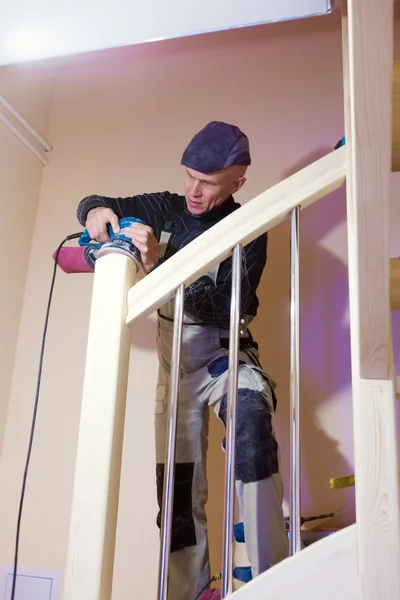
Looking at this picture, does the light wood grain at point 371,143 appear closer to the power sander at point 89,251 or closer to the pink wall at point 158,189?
the power sander at point 89,251

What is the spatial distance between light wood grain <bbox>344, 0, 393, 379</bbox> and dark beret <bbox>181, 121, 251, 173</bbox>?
82 centimetres

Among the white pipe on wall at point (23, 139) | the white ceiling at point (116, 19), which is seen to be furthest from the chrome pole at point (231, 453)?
the white pipe on wall at point (23, 139)

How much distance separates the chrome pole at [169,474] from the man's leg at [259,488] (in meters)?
0.20

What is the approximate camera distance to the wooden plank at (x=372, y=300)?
1.88 feet

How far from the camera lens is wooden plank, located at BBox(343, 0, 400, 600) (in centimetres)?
57

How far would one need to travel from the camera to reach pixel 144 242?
1017 millimetres

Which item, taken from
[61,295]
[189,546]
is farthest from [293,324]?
[61,295]

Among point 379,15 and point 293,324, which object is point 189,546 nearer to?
point 293,324

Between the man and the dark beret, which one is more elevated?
the dark beret

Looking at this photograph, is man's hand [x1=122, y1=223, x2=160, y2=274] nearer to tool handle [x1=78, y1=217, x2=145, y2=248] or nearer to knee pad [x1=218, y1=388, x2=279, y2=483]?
tool handle [x1=78, y1=217, x2=145, y2=248]

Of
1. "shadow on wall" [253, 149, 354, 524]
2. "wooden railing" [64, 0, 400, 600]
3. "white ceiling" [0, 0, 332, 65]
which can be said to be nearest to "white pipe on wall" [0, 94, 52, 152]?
"white ceiling" [0, 0, 332, 65]

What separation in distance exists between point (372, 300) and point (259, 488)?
17.8 inches

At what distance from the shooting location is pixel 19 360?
2.01 meters

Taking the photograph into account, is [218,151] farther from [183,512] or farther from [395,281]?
[183,512]
